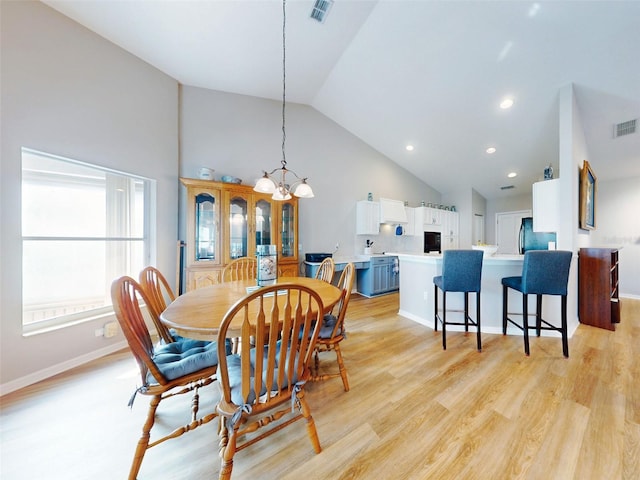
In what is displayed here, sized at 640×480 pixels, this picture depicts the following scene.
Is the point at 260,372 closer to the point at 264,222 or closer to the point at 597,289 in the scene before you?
the point at 264,222

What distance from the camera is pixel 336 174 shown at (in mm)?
4750

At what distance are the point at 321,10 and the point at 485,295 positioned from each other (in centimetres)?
382

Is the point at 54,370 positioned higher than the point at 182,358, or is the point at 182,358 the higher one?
the point at 182,358

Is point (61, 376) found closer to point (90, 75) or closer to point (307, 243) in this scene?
point (90, 75)

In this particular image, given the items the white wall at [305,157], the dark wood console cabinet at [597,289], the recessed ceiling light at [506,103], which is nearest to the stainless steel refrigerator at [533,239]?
the dark wood console cabinet at [597,289]

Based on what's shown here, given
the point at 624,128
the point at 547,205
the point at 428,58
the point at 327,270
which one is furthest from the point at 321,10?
the point at 624,128

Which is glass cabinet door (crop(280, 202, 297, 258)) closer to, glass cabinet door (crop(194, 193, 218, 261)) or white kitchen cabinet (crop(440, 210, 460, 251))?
glass cabinet door (crop(194, 193, 218, 261))

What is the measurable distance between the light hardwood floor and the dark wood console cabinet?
0.83 m

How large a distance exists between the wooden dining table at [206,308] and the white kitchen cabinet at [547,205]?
323 centimetres

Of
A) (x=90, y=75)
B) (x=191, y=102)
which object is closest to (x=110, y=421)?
(x=90, y=75)

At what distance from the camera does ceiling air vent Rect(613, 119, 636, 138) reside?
3.04 m

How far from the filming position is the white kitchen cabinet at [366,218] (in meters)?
4.88

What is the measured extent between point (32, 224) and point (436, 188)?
25.0ft

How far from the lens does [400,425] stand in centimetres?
145
